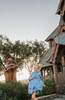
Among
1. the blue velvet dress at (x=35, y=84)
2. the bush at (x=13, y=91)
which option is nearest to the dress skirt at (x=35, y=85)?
the blue velvet dress at (x=35, y=84)

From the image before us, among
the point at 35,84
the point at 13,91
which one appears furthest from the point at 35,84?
the point at 13,91

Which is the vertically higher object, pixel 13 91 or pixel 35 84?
pixel 35 84

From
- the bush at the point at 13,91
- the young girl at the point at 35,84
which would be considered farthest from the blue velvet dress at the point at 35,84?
the bush at the point at 13,91

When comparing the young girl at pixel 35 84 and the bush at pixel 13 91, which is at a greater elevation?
the young girl at pixel 35 84

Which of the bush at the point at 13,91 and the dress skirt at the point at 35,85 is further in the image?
the bush at the point at 13,91

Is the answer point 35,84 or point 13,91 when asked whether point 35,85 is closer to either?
point 35,84

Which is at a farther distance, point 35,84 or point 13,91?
point 13,91

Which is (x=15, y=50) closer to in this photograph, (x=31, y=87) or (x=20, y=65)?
(x=20, y=65)

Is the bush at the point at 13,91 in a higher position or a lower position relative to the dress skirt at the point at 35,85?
lower

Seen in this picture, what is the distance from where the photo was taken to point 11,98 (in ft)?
23.9

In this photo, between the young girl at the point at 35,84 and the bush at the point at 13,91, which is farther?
the bush at the point at 13,91

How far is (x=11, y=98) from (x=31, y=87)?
9.81 feet


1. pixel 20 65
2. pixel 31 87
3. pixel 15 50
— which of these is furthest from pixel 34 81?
pixel 20 65

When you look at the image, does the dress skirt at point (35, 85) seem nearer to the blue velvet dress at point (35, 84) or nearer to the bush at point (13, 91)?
the blue velvet dress at point (35, 84)
